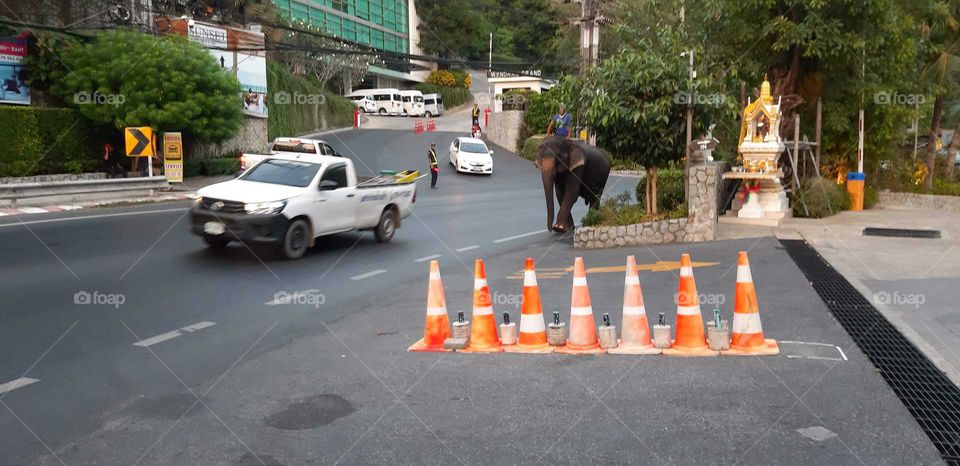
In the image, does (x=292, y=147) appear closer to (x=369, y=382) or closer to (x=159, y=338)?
(x=159, y=338)

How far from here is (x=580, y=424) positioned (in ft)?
18.8

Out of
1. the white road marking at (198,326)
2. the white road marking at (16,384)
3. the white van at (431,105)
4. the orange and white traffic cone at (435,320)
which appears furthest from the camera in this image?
the white van at (431,105)

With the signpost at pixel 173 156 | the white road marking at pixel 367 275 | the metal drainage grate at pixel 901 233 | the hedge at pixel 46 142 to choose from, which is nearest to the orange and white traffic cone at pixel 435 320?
the white road marking at pixel 367 275

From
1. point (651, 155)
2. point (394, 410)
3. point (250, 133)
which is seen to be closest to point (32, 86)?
point (250, 133)

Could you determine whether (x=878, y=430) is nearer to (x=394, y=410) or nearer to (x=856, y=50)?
(x=394, y=410)

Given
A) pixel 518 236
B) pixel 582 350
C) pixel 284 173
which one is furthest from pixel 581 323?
pixel 518 236

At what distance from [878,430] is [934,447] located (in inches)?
14.5

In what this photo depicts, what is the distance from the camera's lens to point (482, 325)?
7.70 metres

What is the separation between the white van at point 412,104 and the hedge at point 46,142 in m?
41.8

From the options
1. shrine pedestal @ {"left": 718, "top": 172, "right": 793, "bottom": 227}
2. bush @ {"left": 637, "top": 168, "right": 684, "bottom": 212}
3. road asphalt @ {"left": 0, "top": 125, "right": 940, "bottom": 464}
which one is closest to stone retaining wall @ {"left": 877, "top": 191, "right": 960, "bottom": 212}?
shrine pedestal @ {"left": 718, "top": 172, "right": 793, "bottom": 227}

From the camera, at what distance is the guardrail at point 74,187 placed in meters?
20.2

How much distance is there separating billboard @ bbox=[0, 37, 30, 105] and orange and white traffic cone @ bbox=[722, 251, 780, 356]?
25738 mm

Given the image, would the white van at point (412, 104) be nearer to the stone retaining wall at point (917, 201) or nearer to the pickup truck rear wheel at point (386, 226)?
the stone retaining wall at point (917, 201)

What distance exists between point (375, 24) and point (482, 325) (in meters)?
72.1
